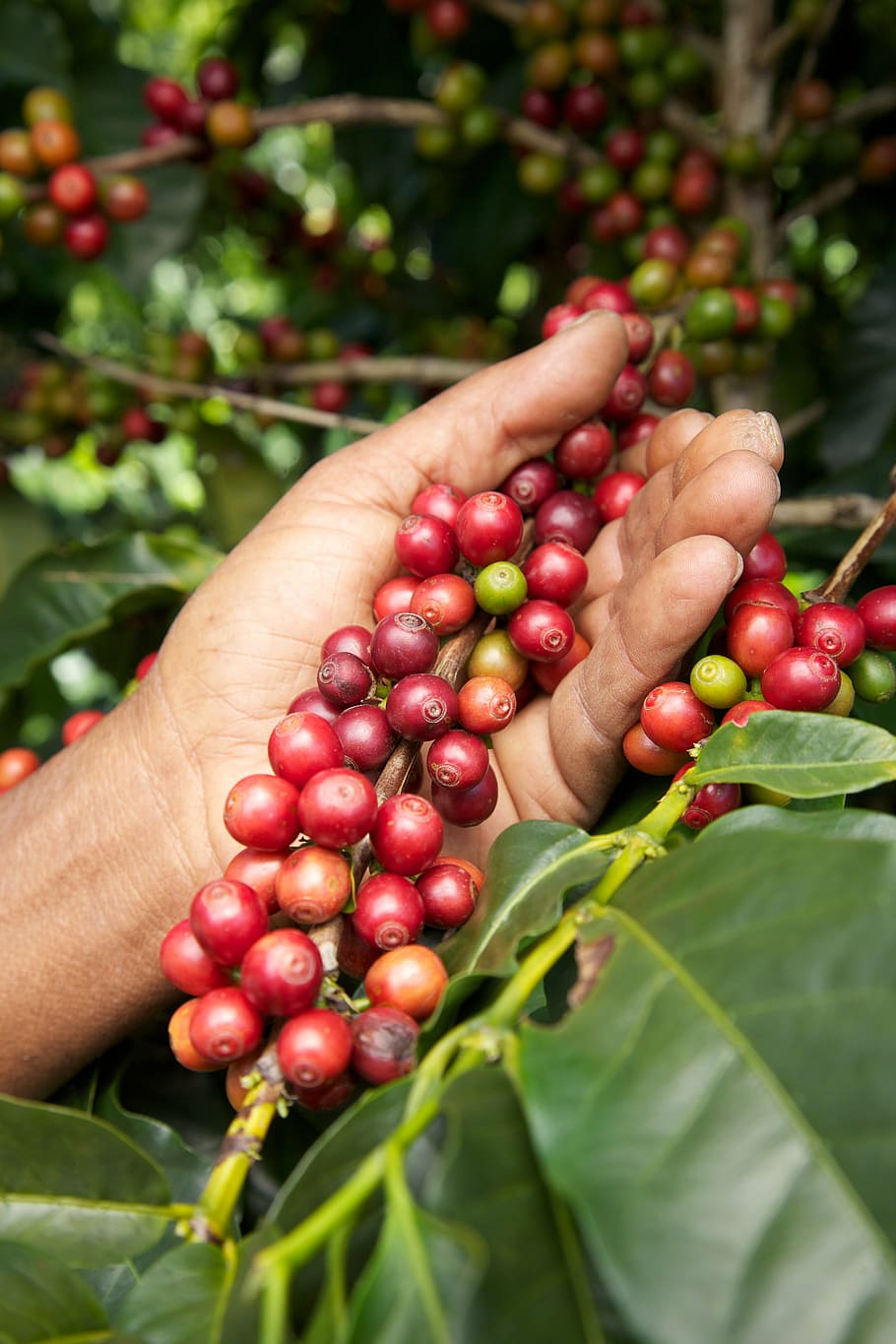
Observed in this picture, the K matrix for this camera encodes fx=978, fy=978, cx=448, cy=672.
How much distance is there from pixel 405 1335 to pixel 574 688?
3.11ft

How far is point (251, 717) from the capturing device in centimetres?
172

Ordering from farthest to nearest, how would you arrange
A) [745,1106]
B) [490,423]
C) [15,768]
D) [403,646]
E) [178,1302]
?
[15,768] < [490,423] < [403,646] < [178,1302] < [745,1106]

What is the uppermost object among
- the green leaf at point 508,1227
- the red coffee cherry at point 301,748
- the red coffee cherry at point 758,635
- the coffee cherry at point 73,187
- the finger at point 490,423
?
the coffee cherry at point 73,187

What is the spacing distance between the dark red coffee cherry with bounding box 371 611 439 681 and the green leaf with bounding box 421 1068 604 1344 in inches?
24.9

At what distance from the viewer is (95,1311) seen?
0.90 metres

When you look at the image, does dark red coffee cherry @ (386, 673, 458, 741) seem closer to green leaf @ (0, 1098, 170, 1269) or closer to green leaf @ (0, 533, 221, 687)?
green leaf @ (0, 1098, 170, 1269)

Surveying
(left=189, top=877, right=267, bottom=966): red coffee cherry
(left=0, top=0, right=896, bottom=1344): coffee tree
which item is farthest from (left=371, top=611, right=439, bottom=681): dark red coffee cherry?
(left=189, top=877, right=267, bottom=966): red coffee cherry

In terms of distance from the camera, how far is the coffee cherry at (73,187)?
2.42m

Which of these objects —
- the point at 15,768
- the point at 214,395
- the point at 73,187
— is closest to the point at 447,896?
the point at 15,768

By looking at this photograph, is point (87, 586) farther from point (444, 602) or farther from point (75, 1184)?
point (75, 1184)

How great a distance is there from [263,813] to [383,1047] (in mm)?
311

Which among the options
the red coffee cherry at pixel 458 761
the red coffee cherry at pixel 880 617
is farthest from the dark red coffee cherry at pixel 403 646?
the red coffee cherry at pixel 880 617

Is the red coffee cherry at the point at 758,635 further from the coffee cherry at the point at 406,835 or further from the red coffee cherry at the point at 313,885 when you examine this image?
the red coffee cherry at the point at 313,885

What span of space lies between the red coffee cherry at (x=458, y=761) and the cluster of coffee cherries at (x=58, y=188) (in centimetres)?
193
